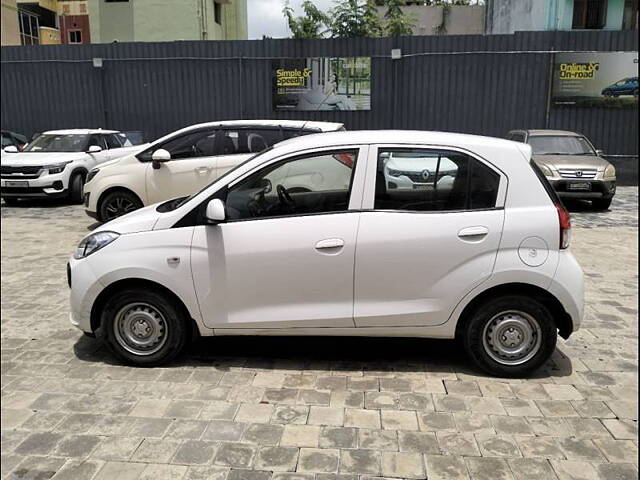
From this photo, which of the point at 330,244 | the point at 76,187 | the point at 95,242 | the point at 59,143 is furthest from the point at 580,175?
the point at 59,143

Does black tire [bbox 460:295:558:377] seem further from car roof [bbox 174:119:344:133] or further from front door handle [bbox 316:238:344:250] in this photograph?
car roof [bbox 174:119:344:133]


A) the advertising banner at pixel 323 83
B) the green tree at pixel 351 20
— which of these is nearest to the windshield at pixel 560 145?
the advertising banner at pixel 323 83

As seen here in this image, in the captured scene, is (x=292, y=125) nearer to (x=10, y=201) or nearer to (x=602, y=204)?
(x=602, y=204)

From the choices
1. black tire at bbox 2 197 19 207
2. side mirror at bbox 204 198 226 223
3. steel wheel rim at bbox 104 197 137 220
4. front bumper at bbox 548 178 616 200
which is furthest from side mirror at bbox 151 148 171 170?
front bumper at bbox 548 178 616 200

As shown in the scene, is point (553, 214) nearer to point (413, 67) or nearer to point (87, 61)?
point (413, 67)

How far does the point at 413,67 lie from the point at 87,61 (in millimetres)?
9729

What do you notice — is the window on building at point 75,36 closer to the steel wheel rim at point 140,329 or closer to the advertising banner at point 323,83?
the advertising banner at point 323,83

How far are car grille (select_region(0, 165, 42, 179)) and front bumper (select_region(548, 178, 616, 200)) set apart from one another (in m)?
10.3

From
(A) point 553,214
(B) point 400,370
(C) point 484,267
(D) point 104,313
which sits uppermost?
(A) point 553,214

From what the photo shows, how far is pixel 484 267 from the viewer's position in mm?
4062

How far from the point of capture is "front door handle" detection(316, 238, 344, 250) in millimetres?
4066

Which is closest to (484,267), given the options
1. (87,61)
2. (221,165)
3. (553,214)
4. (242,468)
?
(553,214)

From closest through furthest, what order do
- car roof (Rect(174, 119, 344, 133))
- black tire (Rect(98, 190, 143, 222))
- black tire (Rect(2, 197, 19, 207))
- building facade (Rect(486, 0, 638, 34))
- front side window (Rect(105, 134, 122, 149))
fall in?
1. car roof (Rect(174, 119, 344, 133))
2. black tire (Rect(98, 190, 143, 222))
3. black tire (Rect(2, 197, 19, 207))
4. front side window (Rect(105, 134, 122, 149))
5. building facade (Rect(486, 0, 638, 34))

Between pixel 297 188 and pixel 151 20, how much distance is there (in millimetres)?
27495
